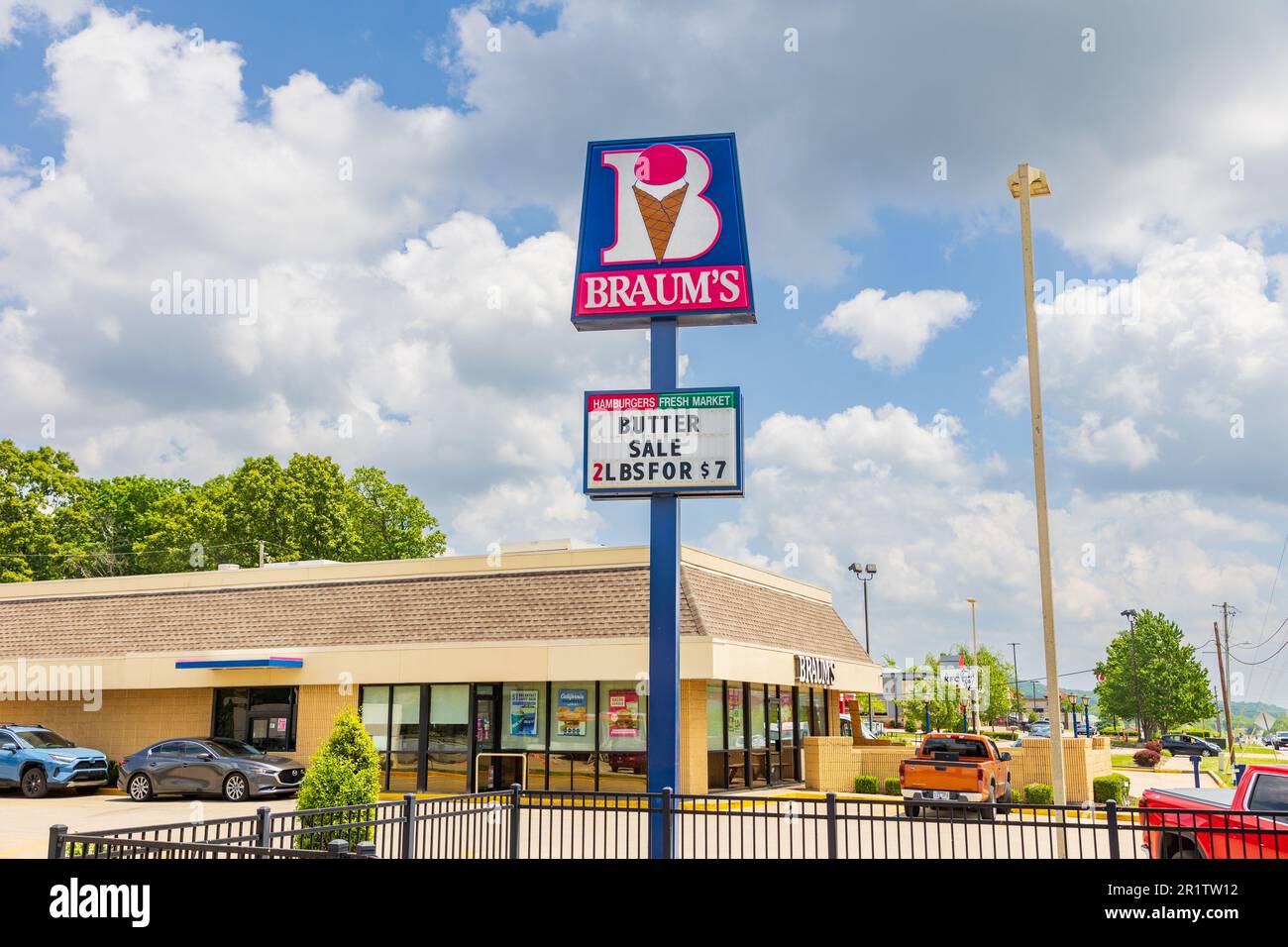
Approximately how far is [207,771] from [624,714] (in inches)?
389

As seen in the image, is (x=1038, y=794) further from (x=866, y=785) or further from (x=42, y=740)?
(x=42, y=740)

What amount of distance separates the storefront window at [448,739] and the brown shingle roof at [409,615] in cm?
147

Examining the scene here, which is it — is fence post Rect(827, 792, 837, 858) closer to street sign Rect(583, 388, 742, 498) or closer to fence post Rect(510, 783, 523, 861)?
fence post Rect(510, 783, 523, 861)

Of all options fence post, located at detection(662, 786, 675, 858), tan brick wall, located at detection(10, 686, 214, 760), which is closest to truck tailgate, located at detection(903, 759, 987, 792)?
fence post, located at detection(662, 786, 675, 858)

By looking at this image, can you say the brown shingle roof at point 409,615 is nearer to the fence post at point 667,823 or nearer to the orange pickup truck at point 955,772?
the orange pickup truck at point 955,772

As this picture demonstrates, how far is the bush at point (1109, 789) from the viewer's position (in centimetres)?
2659

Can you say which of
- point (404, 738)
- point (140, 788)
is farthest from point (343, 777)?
Result: point (140, 788)

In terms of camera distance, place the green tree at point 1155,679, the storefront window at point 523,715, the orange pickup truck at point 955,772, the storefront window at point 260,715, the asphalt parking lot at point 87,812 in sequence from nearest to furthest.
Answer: the asphalt parking lot at point 87,812
the orange pickup truck at point 955,772
the storefront window at point 523,715
the storefront window at point 260,715
the green tree at point 1155,679

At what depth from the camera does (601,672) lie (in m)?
24.7

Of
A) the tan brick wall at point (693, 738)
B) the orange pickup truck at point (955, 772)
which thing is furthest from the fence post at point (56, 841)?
the tan brick wall at point (693, 738)
